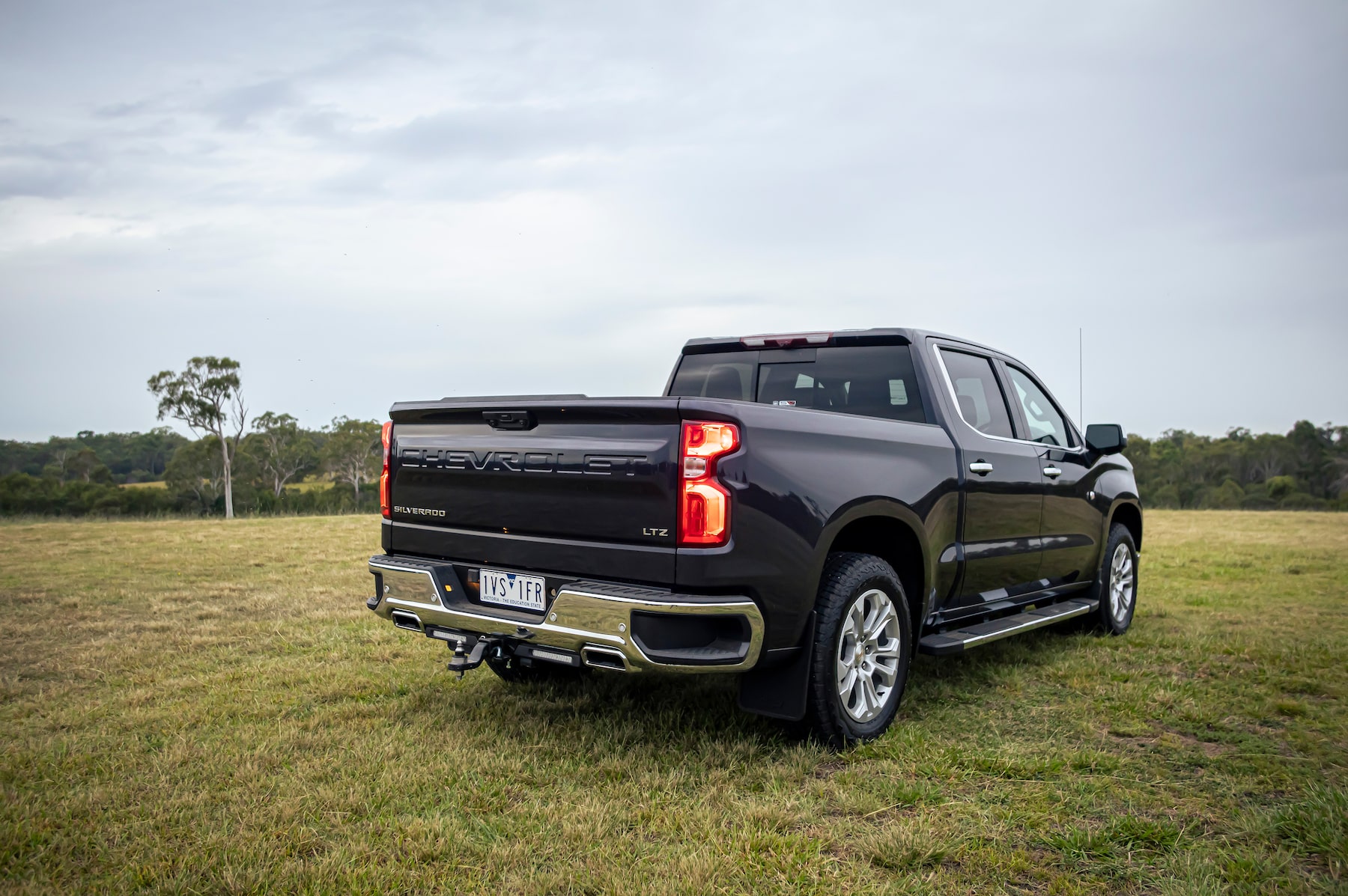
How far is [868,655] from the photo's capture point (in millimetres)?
4090

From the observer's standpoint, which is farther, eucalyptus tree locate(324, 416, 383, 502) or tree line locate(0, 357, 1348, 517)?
eucalyptus tree locate(324, 416, 383, 502)

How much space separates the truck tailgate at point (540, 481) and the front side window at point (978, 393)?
2221 mm

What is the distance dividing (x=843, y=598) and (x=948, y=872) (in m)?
1.17

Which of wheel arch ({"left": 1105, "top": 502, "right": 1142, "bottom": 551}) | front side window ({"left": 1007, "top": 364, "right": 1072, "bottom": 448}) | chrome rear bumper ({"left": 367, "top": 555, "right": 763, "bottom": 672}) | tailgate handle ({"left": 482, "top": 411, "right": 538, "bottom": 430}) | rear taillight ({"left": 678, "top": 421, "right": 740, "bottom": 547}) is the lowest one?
chrome rear bumper ({"left": 367, "top": 555, "right": 763, "bottom": 672})

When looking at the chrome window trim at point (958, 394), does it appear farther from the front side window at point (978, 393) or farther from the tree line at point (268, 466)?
the tree line at point (268, 466)

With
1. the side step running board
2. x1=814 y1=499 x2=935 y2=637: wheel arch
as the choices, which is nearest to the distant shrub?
the side step running board

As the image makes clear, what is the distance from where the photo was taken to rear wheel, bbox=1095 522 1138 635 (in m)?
6.51

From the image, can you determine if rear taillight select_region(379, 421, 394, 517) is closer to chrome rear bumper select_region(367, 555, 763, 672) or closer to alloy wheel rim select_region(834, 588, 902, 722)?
chrome rear bumper select_region(367, 555, 763, 672)

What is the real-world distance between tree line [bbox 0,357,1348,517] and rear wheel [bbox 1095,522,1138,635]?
81.0ft

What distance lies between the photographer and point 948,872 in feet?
9.43

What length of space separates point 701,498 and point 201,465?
69186 mm

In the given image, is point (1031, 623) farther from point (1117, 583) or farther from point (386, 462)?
point (386, 462)

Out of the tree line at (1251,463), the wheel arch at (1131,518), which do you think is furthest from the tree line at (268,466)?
the wheel arch at (1131,518)

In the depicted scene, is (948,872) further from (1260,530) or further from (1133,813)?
(1260,530)
